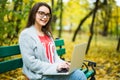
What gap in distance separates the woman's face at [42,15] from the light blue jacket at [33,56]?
0.22m

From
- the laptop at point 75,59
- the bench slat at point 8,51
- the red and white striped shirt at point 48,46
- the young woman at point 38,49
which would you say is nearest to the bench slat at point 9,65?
the bench slat at point 8,51

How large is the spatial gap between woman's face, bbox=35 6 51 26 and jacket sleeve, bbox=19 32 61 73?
0.36m

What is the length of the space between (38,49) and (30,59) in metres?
0.22

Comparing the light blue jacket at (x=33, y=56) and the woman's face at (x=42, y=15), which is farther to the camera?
the woman's face at (x=42, y=15)

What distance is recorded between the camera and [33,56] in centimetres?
397

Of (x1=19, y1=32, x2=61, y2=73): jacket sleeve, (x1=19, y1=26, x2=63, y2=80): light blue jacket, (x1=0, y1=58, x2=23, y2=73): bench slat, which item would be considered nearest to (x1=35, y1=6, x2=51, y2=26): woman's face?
(x1=19, y1=26, x2=63, y2=80): light blue jacket

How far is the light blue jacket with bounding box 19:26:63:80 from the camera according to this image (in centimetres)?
394

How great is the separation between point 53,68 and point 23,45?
0.52 metres

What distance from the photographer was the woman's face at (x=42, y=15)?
4.25 meters

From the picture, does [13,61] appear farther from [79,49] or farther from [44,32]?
[79,49]

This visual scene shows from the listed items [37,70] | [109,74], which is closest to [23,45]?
[37,70]

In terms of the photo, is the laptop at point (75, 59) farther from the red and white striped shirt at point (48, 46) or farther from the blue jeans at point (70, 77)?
the red and white striped shirt at point (48, 46)

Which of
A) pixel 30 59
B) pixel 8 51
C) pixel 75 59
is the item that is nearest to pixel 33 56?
pixel 30 59

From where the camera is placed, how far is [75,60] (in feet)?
12.9
